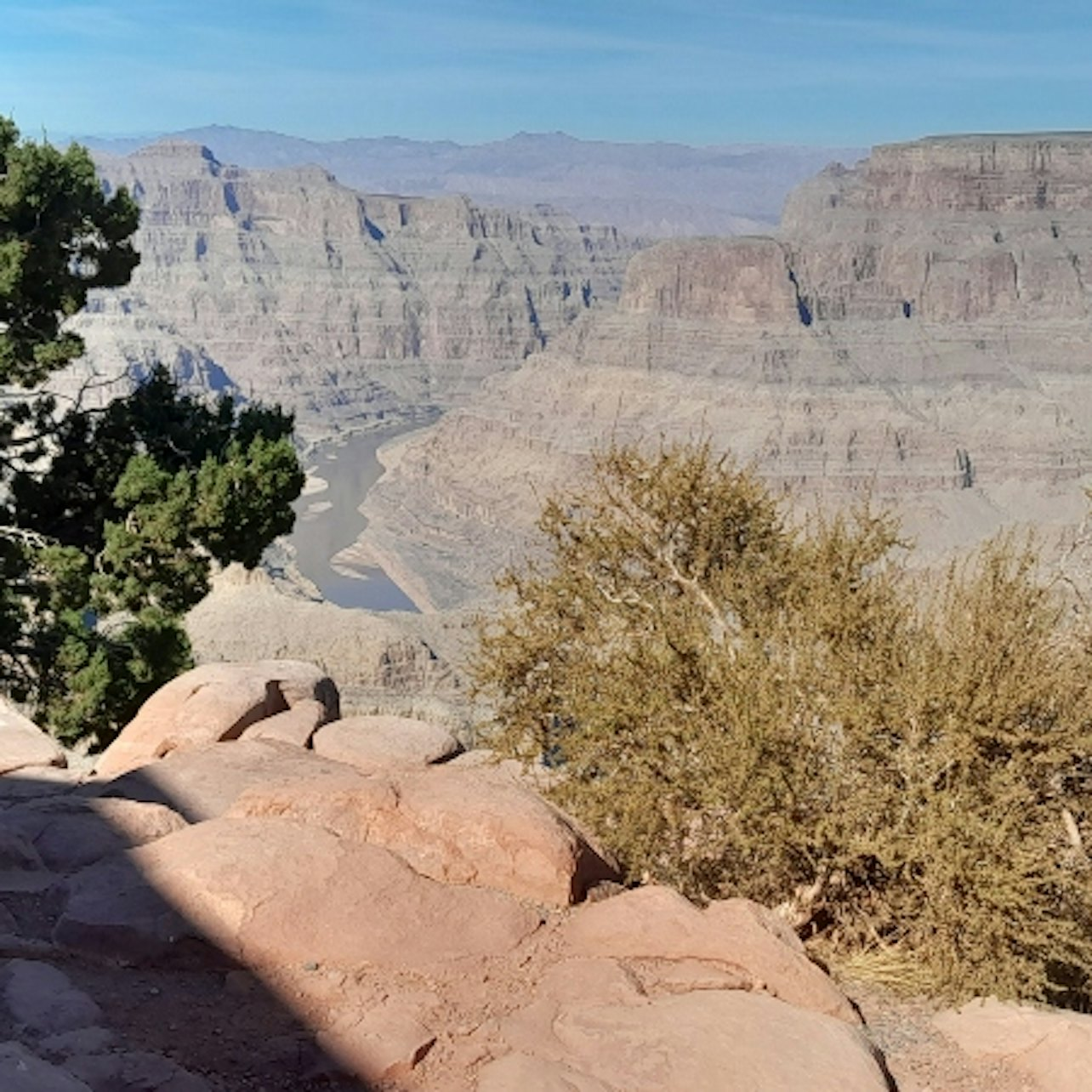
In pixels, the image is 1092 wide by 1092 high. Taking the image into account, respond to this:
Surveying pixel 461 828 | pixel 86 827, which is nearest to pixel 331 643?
pixel 86 827

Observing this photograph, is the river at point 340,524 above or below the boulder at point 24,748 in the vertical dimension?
below

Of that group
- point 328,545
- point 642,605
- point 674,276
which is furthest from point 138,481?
point 674,276

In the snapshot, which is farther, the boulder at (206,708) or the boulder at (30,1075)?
the boulder at (206,708)

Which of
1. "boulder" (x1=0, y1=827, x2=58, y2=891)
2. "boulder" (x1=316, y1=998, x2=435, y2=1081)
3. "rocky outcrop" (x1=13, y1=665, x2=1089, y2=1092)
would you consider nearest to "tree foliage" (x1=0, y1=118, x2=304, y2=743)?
"rocky outcrop" (x1=13, y1=665, x2=1089, y2=1092)

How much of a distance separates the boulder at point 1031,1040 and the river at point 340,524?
96194 mm

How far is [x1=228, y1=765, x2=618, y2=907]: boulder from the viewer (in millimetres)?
9625

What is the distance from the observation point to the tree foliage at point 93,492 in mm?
20781

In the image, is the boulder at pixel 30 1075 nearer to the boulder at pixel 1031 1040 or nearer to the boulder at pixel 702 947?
the boulder at pixel 702 947

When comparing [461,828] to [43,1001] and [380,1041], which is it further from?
[43,1001]

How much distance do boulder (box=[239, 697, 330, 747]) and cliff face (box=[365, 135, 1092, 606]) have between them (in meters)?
97.7

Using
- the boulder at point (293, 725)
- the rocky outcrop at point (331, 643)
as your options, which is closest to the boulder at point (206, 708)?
the boulder at point (293, 725)

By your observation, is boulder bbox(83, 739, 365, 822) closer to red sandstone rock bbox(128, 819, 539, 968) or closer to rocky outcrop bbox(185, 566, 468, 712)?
red sandstone rock bbox(128, 819, 539, 968)

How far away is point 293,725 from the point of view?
1516 cm

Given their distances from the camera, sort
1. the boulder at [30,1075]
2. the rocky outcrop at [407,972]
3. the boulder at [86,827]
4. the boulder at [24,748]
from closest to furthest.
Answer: the boulder at [30,1075] → the rocky outcrop at [407,972] → the boulder at [86,827] → the boulder at [24,748]
